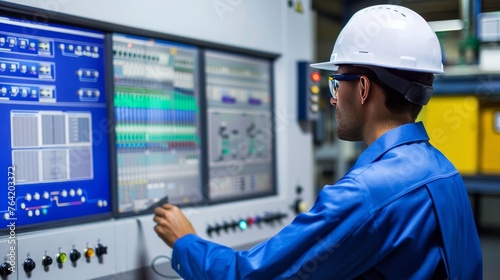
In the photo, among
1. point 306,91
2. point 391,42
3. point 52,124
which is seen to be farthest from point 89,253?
point 306,91

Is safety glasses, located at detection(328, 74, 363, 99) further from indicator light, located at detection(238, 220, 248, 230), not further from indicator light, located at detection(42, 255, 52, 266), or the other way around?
indicator light, located at detection(42, 255, 52, 266)

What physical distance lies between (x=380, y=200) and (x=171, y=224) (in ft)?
2.29

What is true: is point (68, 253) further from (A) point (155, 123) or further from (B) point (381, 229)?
(B) point (381, 229)

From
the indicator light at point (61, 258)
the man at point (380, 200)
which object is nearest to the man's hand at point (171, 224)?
the man at point (380, 200)

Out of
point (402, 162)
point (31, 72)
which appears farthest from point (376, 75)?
point (31, 72)

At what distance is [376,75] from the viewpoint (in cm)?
125

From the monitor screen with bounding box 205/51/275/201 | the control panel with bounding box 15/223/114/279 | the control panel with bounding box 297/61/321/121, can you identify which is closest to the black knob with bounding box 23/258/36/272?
the control panel with bounding box 15/223/114/279

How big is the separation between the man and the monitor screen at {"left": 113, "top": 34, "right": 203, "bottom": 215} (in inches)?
15.9

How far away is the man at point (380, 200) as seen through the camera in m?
1.09

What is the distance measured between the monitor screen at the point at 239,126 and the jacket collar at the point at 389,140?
0.87 metres

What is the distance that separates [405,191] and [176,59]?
107cm

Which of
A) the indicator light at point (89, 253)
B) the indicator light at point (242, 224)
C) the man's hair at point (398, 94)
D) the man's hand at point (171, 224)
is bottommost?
the indicator light at point (242, 224)

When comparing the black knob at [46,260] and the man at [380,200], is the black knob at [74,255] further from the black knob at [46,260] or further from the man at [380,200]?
the man at [380,200]

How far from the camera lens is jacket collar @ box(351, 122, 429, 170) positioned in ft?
3.96
